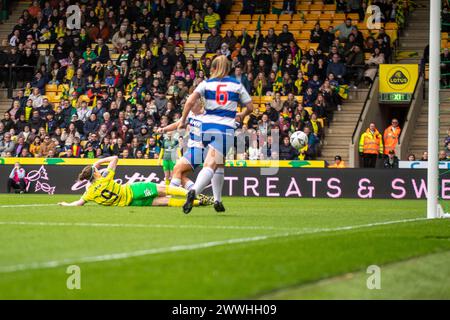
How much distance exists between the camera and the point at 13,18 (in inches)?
1555

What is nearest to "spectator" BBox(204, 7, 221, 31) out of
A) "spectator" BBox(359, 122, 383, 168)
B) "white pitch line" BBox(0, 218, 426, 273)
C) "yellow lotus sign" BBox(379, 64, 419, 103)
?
"yellow lotus sign" BBox(379, 64, 419, 103)

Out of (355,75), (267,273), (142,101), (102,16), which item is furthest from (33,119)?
(267,273)

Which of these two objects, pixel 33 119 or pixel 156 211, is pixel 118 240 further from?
pixel 33 119

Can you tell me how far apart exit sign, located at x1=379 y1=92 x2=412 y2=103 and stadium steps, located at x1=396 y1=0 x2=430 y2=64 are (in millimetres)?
2394

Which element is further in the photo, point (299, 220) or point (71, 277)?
point (299, 220)

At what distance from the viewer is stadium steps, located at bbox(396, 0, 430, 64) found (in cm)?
3269

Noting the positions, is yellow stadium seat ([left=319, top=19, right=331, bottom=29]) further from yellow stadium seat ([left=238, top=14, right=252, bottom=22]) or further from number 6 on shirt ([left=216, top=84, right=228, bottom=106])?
number 6 on shirt ([left=216, top=84, right=228, bottom=106])

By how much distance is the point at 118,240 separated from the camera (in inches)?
375

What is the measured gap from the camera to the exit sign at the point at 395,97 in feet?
99.9

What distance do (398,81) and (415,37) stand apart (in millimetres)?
3573

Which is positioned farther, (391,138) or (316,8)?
(316,8)

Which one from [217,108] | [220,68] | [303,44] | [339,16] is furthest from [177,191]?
[339,16]

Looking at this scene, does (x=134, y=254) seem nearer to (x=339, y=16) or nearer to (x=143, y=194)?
(x=143, y=194)
